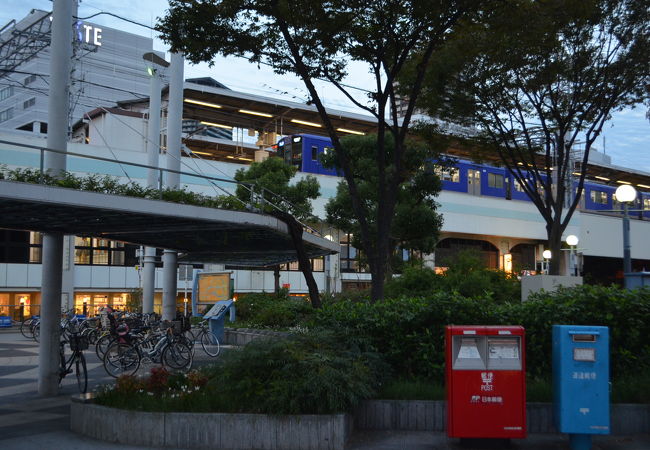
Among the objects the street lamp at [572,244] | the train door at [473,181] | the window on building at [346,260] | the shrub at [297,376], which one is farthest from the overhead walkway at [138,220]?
the train door at [473,181]

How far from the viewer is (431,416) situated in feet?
30.3

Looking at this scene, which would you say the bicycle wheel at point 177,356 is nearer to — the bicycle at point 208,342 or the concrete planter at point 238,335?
the bicycle at point 208,342

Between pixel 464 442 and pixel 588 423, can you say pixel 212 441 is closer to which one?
pixel 464 442

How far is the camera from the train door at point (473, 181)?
48031 mm

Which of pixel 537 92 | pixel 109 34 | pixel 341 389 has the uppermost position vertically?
pixel 109 34

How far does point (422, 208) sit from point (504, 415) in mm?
23674

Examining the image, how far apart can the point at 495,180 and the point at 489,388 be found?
43.4 meters

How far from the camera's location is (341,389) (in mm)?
8516

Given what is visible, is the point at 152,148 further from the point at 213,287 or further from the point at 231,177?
the point at 231,177

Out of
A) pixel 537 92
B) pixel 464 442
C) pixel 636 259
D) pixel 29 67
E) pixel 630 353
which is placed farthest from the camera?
pixel 29 67

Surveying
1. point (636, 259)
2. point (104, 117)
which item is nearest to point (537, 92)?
point (104, 117)

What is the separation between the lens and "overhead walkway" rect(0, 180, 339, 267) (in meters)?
9.88

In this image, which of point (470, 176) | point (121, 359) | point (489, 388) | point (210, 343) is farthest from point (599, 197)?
point (489, 388)

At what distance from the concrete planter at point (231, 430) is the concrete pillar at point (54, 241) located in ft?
14.1
